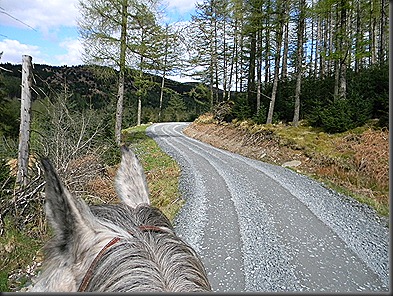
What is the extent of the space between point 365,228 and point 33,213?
21.2 ft

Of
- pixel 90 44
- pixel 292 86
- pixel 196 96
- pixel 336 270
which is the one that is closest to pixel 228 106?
pixel 292 86

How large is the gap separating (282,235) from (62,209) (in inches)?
216

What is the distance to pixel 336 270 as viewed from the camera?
4598 millimetres

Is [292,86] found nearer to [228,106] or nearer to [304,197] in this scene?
[228,106]

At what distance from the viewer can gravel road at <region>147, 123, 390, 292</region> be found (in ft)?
14.4

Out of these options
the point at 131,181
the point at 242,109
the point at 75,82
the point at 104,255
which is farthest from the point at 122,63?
the point at 104,255

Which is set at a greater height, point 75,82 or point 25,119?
point 75,82

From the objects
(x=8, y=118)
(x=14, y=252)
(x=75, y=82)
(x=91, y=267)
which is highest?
(x=75, y=82)

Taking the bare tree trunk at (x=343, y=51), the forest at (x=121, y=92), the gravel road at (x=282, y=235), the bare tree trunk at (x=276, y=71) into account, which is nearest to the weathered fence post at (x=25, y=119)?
the forest at (x=121, y=92)

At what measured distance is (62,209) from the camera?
99 centimetres

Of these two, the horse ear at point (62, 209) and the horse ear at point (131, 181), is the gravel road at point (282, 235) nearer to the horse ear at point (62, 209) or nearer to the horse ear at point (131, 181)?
the horse ear at point (131, 181)

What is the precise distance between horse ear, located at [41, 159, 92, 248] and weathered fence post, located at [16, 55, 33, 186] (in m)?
6.14

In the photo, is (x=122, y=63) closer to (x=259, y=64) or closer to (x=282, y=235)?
(x=259, y=64)

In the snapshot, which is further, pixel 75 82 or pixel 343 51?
pixel 343 51
